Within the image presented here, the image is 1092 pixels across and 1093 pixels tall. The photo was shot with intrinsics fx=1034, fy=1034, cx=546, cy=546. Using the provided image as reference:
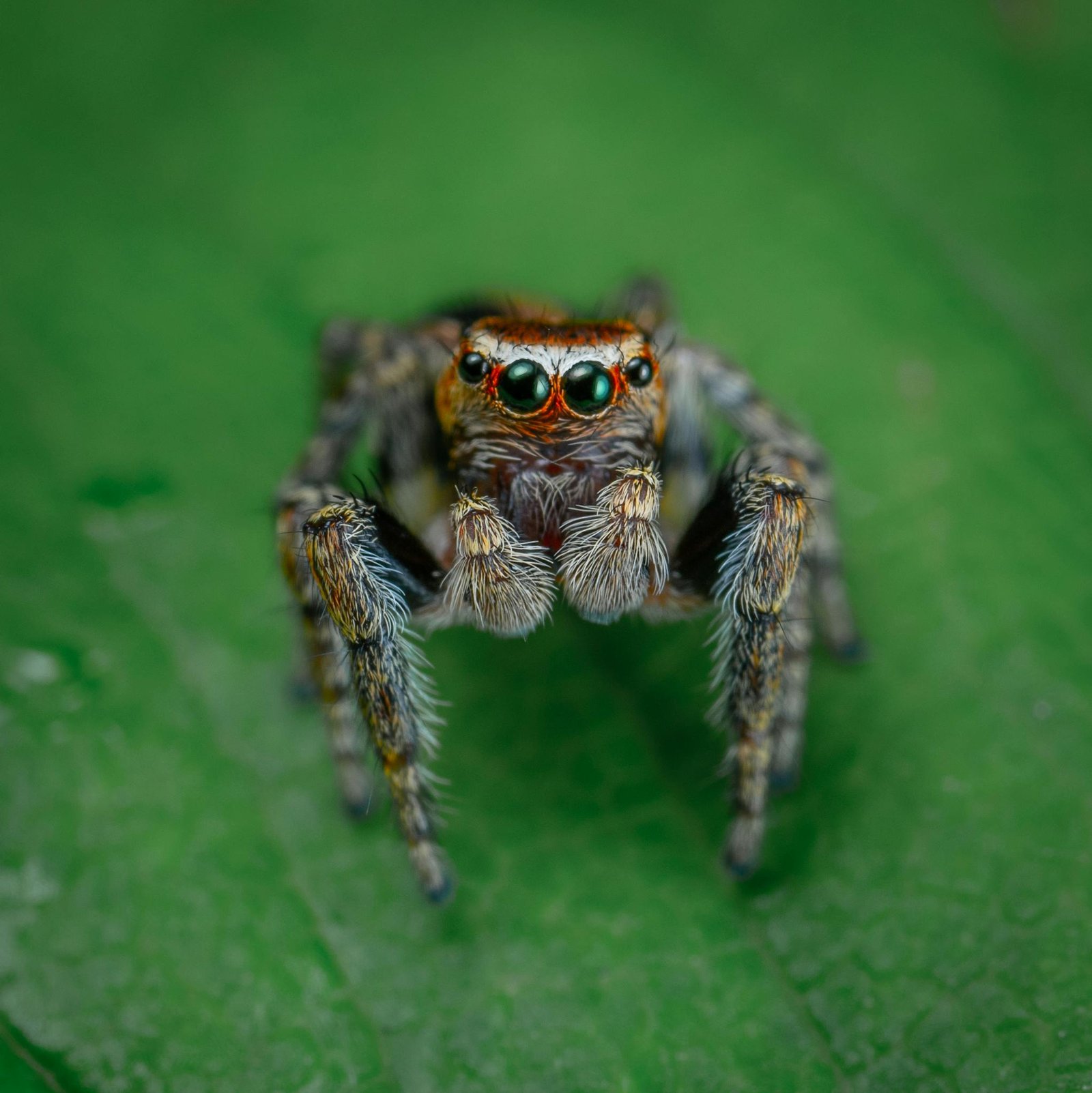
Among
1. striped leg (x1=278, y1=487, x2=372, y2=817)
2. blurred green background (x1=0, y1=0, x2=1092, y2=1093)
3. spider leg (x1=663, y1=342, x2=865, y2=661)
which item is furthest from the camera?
spider leg (x1=663, y1=342, x2=865, y2=661)

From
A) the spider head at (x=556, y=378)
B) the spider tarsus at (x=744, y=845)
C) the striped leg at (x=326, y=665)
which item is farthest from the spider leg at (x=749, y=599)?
the striped leg at (x=326, y=665)

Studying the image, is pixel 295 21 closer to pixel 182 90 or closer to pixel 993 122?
pixel 182 90

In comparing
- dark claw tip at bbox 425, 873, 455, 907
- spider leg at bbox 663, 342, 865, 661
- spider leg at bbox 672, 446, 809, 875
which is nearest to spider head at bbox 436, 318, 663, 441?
spider leg at bbox 672, 446, 809, 875

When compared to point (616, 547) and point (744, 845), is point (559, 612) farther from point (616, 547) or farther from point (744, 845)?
point (744, 845)

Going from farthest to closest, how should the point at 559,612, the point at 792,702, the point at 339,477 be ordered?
the point at 339,477
the point at 559,612
the point at 792,702

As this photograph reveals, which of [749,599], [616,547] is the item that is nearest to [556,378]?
[616,547]

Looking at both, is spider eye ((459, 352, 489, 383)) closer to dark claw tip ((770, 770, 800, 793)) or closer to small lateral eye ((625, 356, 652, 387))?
small lateral eye ((625, 356, 652, 387))
